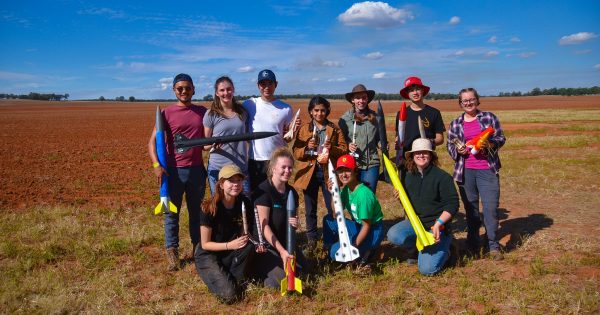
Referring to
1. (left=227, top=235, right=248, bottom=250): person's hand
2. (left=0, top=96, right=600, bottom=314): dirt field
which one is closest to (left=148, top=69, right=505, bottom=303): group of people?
(left=227, top=235, right=248, bottom=250): person's hand

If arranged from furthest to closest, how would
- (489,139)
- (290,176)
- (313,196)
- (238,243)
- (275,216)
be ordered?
1. (313,196)
2. (489,139)
3. (290,176)
4. (275,216)
5. (238,243)

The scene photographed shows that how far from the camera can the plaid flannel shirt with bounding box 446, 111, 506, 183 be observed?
16.3 feet

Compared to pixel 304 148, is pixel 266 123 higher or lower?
higher

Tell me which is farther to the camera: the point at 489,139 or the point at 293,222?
the point at 489,139

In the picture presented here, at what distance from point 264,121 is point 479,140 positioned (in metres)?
2.77

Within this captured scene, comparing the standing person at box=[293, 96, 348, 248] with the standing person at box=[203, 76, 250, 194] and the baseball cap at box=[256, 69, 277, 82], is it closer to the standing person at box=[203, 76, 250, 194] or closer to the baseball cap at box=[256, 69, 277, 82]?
the baseball cap at box=[256, 69, 277, 82]

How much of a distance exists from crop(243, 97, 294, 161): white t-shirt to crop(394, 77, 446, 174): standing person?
1.58 meters

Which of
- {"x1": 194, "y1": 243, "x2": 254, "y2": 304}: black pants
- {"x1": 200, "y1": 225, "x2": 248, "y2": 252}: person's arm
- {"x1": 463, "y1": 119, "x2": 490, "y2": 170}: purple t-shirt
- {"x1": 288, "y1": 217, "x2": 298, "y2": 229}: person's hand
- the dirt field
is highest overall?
{"x1": 463, "y1": 119, "x2": 490, "y2": 170}: purple t-shirt

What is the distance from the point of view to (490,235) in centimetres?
512

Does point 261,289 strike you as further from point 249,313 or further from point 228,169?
point 228,169

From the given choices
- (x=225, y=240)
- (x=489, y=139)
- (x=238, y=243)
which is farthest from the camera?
(x=489, y=139)

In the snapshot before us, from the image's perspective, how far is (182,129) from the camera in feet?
15.8

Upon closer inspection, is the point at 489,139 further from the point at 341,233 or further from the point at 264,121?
the point at 264,121

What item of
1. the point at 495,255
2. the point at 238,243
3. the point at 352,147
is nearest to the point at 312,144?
the point at 352,147
